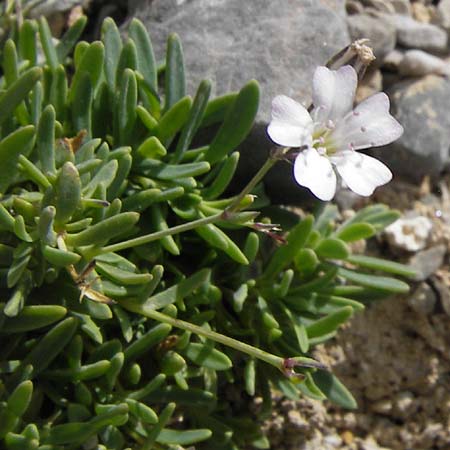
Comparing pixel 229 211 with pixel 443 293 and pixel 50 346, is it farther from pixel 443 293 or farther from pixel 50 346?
pixel 443 293

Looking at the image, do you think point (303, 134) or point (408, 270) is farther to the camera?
point (408, 270)

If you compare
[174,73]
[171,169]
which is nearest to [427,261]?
[171,169]

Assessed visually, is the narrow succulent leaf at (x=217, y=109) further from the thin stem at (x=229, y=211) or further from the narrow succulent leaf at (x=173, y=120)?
the thin stem at (x=229, y=211)

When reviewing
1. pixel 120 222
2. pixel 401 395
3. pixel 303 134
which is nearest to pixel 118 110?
pixel 120 222

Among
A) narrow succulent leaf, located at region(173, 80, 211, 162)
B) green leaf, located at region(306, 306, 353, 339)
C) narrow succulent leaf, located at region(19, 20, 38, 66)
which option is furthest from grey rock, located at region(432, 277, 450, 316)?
narrow succulent leaf, located at region(19, 20, 38, 66)

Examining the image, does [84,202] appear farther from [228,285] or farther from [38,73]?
[228,285]

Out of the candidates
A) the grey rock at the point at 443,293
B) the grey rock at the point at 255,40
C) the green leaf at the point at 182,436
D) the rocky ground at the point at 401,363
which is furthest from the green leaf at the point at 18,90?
the grey rock at the point at 443,293
